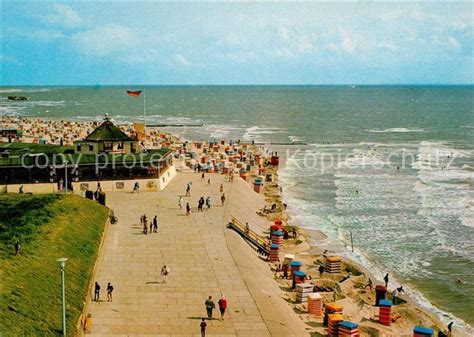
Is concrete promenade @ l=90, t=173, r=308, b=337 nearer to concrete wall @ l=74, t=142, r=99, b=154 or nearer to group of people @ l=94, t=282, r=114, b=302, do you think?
group of people @ l=94, t=282, r=114, b=302

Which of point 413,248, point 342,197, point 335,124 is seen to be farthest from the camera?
point 335,124

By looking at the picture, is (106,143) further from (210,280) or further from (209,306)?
(209,306)

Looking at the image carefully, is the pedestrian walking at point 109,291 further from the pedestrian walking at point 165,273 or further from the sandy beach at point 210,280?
the pedestrian walking at point 165,273

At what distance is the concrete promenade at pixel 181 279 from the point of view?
774 inches

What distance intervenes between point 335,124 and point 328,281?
330ft

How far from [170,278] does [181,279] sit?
437mm

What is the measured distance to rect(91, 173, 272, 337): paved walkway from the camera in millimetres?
19578

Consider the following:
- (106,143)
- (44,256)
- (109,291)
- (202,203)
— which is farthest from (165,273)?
(106,143)

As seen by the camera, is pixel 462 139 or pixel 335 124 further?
pixel 335 124

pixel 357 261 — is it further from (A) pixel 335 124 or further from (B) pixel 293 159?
(A) pixel 335 124

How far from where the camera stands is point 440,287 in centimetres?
2925

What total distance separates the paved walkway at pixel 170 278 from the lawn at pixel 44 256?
0.96 metres

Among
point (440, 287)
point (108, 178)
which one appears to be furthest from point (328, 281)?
point (108, 178)

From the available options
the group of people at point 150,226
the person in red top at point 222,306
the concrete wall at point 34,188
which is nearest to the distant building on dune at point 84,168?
the concrete wall at point 34,188
